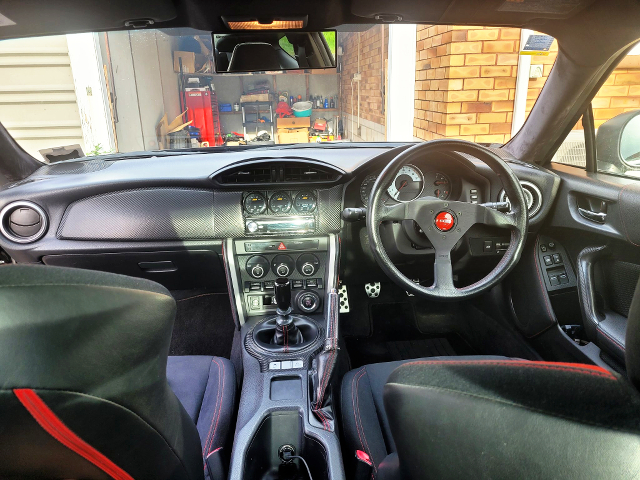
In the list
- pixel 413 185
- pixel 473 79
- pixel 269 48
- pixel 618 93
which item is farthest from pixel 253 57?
pixel 473 79

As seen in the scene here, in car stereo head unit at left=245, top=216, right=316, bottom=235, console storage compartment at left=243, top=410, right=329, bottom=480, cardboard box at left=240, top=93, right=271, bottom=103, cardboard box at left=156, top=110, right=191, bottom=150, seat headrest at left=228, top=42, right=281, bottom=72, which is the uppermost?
seat headrest at left=228, top=42, right=281, bottom=72

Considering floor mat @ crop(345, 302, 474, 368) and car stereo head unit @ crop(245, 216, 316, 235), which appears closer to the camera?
car stereo head unit @ crop(245, 216, 316, 235)

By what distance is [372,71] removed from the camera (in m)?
4.95

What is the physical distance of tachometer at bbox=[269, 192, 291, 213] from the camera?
226cm

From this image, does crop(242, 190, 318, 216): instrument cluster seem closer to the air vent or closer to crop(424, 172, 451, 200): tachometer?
the air vent

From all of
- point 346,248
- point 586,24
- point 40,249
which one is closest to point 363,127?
point 346,248

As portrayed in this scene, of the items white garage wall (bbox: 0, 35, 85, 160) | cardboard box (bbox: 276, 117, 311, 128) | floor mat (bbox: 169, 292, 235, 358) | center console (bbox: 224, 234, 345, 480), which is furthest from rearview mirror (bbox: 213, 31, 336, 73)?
white garage wall (bbox: 0, 35, 85, 160)

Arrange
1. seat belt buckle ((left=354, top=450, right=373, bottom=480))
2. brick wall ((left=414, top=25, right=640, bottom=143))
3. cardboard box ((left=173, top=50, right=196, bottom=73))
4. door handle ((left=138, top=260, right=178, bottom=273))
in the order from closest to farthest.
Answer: seat belt buckle ((left=354, top=450, right=373, bottom=480)), door handle ((left=138, top=260, right=178, bottom=273)), brick wall ((left=414, top=25, right=640, bottom=143)), cardboard box ((left=173, top=50, right=196, bottom=73))

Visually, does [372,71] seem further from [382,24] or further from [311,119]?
[382,24]

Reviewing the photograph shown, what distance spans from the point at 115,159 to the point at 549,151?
7.65ft

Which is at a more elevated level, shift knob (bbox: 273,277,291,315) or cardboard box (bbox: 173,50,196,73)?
cardboard box (bbox: 173,50,196,73)

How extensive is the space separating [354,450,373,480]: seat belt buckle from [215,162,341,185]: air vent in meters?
1.27

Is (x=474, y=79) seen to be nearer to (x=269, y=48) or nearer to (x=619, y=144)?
(x=619, y=144)

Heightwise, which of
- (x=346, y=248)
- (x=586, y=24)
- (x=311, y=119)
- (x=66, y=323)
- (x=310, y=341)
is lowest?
(x=310, y=341)
